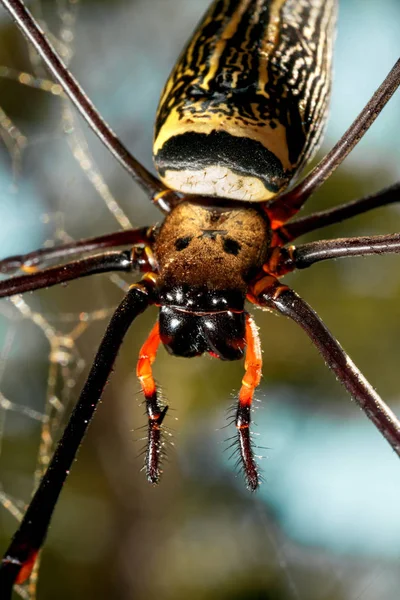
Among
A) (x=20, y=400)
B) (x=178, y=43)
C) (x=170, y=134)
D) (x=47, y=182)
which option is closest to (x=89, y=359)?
(x=20, y=400)

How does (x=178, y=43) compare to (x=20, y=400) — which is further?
(x=178, y=43)

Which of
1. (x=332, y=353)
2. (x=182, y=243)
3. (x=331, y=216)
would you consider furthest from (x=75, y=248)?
(x=332, y=353)

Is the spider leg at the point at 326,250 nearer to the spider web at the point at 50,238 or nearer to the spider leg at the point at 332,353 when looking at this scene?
the spider leg at the point at 332,353

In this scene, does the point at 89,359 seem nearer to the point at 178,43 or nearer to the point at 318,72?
the point at 178,43

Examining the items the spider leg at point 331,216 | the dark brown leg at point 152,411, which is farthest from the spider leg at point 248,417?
the spider leg at point 331,216

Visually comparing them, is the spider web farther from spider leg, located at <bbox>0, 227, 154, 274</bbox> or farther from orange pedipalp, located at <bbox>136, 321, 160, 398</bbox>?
orange pedipalp, located at <bbox>136, 321, 160, 398</bbox>

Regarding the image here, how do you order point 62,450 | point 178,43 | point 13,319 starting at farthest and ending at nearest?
point 178,43 < point 13,319 < point 62,450

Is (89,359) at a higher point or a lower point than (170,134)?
higher
